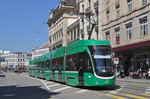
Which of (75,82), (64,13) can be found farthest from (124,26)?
(64,13)

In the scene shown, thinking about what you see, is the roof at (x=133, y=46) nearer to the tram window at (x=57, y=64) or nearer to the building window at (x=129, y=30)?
the building window at (x=129, y=30)

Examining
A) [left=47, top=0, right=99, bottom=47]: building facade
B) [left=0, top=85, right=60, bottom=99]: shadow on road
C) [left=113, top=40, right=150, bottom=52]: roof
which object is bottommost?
[left=0, top=85, right=60, bottom=99]: shadow on road

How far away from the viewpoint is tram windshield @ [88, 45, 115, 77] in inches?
587

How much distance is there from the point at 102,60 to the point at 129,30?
18223 millimetres

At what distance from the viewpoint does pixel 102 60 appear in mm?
15133

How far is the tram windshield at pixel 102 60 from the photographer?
14.9 metres

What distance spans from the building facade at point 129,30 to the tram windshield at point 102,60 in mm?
12401

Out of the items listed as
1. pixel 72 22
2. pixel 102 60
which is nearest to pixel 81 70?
pixel 102 60

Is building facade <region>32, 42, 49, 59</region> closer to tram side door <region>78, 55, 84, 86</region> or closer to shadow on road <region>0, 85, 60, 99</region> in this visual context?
shadow on road <region>0, 85, 60, 99</region>

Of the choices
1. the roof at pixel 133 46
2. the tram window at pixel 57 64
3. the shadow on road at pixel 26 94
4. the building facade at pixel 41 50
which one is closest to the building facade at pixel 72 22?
the roof at pixel 133 46

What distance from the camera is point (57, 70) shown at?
22.5 meters

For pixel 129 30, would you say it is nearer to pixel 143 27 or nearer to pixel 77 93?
pixel 143 27

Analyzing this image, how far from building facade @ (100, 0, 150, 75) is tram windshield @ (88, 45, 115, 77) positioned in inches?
488

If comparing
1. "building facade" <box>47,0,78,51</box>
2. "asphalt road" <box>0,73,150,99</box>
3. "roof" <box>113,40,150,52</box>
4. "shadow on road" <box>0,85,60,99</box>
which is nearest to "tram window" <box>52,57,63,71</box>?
"asphalt road" <box>0,73,150,99</box>
